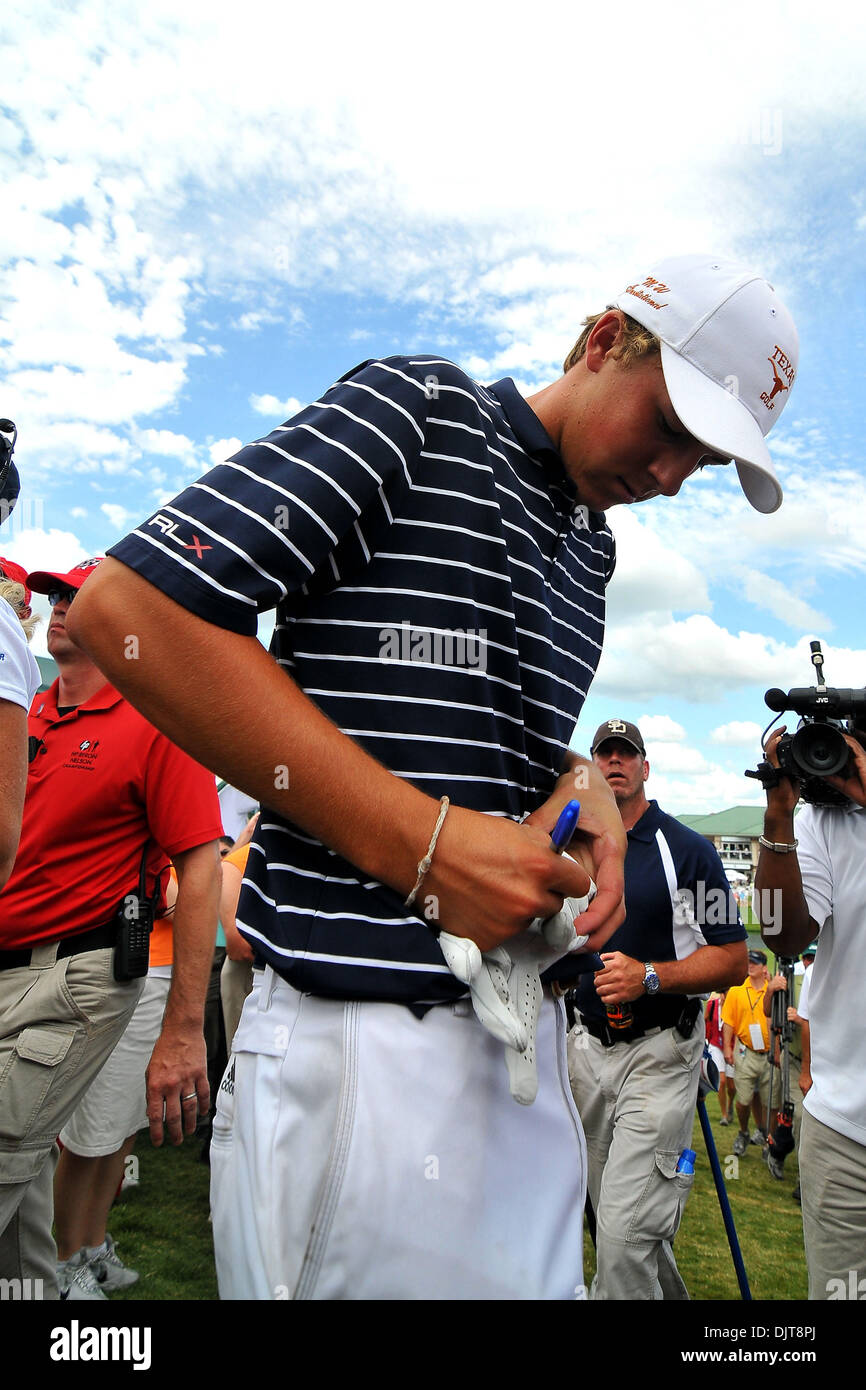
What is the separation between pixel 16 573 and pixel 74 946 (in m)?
1.48

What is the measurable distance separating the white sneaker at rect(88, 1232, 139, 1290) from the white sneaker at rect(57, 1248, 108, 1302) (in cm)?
9

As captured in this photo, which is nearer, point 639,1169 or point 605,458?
point 605,458

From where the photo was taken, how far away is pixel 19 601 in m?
3.24

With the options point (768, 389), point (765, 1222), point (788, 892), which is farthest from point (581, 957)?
point (765, 1222)

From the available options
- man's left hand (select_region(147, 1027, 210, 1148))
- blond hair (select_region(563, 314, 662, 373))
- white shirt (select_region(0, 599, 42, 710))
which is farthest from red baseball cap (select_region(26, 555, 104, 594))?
blond hair (select_region(563, 314, 662, 373))

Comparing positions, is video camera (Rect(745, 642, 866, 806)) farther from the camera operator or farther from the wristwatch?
the wristwatch

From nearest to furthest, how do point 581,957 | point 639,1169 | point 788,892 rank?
point 581,957
point 788,892
point 639,1169

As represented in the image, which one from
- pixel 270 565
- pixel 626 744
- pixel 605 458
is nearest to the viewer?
pixel 270 565

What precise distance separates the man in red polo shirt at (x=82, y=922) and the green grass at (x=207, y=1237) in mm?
1367

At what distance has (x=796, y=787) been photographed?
3.48 m

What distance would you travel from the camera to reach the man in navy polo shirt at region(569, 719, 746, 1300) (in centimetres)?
439

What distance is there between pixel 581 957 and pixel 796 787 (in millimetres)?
2450

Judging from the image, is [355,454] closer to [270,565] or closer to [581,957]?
[270,565]

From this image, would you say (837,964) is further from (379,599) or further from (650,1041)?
(379,599)
